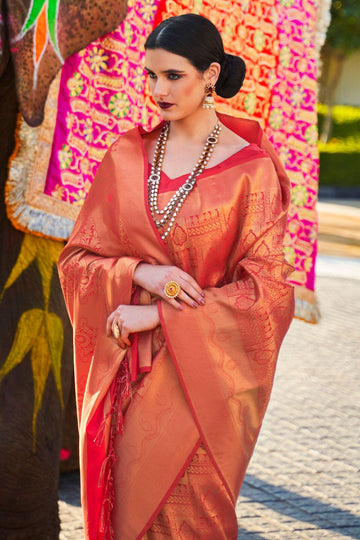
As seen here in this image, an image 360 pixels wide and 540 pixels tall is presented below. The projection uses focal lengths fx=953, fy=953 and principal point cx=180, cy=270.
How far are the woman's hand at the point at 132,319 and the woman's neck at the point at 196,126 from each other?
17.5 inches

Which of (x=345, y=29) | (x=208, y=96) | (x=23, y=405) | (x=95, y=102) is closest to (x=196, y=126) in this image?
(x=208, y=96)

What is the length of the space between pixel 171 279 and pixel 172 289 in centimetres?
3

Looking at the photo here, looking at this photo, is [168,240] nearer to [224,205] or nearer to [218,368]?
[224,205]

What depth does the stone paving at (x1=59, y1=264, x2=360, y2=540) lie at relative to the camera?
3691mm

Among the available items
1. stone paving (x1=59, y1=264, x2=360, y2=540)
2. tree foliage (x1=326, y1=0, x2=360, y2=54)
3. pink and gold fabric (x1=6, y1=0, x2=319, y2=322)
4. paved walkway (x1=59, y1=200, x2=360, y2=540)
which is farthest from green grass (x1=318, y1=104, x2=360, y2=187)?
pink and gold fabric (x1=6, y1=0, x2=319, y2=322)

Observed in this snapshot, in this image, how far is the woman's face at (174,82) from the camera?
90.3 inches

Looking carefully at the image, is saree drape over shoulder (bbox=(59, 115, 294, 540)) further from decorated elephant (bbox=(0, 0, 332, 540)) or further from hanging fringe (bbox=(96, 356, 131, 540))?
decorated elephant (bbox=(0, 0, 332, 540))

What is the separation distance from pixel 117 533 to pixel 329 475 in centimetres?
206

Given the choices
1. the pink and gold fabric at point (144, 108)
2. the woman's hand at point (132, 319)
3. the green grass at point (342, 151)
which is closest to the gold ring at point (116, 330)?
the woman's hand at point (132, 319)

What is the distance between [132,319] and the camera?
7.60 ft

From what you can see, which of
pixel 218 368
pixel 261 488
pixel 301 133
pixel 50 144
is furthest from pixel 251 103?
pixel 218 368

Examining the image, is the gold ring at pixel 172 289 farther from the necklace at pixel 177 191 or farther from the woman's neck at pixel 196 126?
the woman's neck at pixel 196 126

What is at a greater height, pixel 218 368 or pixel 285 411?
pixel 218 368

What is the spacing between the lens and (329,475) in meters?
4.25
